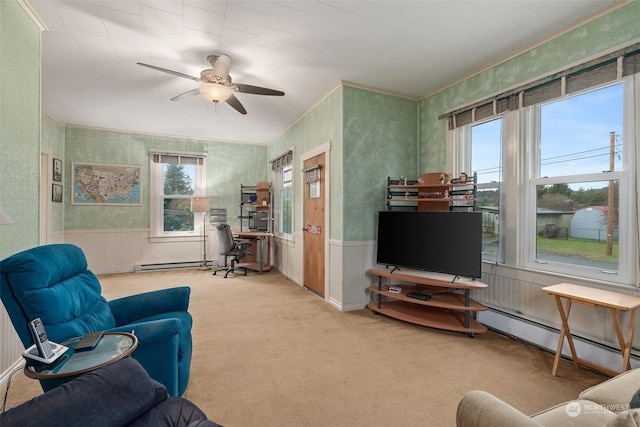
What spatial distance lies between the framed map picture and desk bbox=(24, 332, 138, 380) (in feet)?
16.2

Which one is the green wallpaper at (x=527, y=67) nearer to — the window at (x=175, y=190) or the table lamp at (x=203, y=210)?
the table lamp at (x=203, y=210)

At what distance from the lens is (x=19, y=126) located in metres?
2.24

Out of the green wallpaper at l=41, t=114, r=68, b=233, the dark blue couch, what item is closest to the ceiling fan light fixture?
the dark blue couch

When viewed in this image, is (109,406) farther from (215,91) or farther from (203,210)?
(203,210)

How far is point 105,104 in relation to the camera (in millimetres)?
4355

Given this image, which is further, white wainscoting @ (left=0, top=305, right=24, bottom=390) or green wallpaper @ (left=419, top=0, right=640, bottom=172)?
green wallpaper @ (left=419, top=0, right=640, bottom=172)

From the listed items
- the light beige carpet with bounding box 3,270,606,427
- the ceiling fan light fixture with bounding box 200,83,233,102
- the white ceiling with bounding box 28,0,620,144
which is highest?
the white ceiling with bounding box 28,0,620,144

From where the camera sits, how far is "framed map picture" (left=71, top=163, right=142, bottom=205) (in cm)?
546

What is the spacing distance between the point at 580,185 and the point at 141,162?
6651mm

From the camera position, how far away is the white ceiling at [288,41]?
2.29m

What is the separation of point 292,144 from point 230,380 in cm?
399

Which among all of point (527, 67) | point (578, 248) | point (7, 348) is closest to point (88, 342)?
point (7, 348)

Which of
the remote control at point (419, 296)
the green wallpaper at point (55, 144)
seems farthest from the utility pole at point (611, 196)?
the green wallpaper at point (55, 144)

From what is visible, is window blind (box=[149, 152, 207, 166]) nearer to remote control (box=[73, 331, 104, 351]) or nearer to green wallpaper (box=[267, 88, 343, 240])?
green wallpaper (box=[267, 88, 343, 240])
